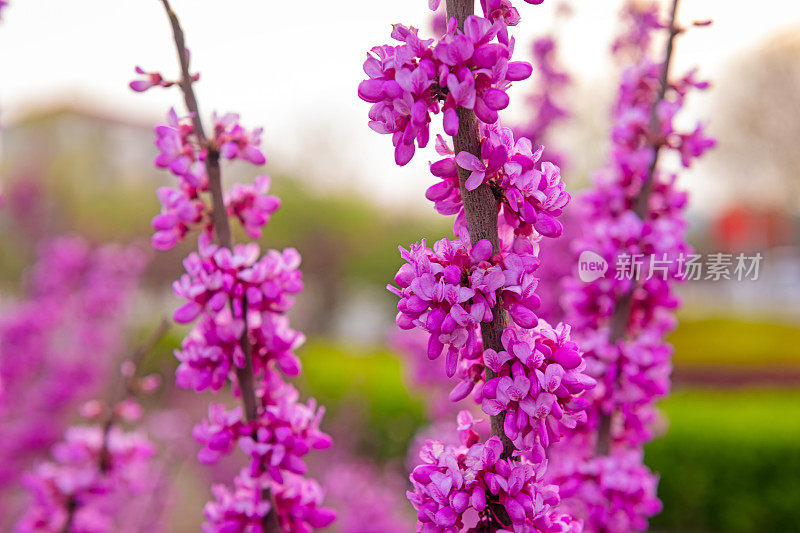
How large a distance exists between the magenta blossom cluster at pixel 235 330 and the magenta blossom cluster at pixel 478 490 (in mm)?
270

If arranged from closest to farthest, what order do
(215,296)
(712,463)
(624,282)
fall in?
(215,296) < (624,282) < (712,463)

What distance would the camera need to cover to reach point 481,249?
861 mm

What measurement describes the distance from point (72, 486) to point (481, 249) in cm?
132

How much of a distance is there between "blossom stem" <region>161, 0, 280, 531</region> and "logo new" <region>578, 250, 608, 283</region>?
85 centimetres

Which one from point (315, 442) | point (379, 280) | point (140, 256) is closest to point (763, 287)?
point (379, 280)

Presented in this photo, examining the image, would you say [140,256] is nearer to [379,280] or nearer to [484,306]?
[484,306]

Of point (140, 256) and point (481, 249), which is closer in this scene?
point (481, 249)

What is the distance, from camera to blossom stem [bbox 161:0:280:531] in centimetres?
111

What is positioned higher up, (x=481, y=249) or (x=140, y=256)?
(x=140, y=256)

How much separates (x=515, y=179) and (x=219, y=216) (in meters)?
0.54

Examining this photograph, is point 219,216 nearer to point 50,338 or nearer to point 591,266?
point 591,266

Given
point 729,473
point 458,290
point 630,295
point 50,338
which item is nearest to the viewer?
point 458,290

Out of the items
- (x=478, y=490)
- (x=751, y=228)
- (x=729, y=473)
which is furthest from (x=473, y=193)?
(x=751, y=228)

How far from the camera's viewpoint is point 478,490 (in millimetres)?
900
